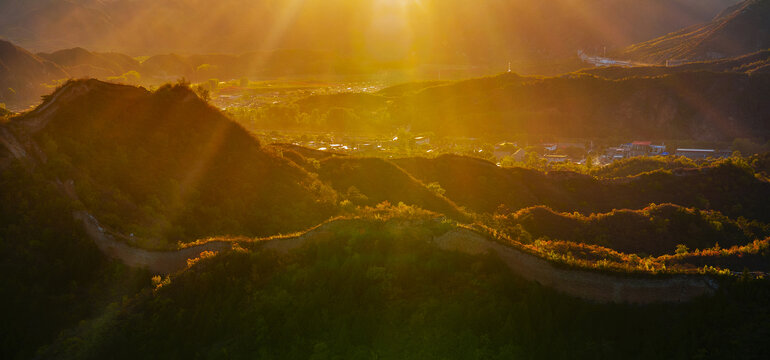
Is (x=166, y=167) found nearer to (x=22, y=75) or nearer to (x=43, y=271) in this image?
(x=43, y=271)

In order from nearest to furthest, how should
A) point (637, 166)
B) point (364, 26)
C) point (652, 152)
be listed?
1. point (637, 166)
2. point (652, 152)
3. point (364, 26)

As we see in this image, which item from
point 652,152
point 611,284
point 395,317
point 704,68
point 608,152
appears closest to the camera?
point 395,317

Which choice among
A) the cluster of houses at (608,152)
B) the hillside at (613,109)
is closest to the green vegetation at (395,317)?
the cluster of houses at (608,152)

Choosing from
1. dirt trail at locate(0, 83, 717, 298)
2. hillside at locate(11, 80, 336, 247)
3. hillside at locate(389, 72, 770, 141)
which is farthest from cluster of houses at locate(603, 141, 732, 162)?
dirt trail at locate(0, 83, 717, 298)

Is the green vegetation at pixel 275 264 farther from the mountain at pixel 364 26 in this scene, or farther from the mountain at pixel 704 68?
the mountain at pixel 364 26

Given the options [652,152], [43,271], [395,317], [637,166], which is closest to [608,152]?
[652,152]

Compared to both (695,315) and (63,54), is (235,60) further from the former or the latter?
(695,315)

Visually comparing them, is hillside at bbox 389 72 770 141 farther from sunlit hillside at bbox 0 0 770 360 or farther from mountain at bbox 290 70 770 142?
sunlit hillside at bbox 0 0 770 360

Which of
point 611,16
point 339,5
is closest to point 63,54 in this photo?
point 339,5
